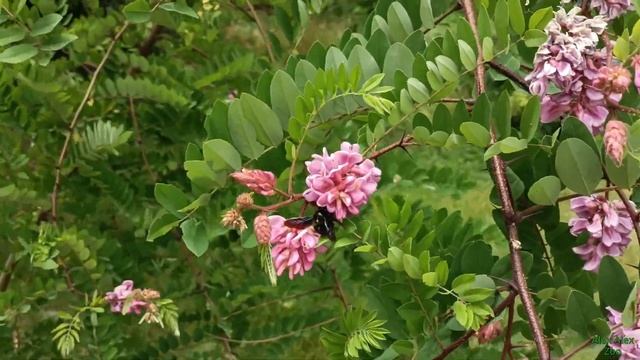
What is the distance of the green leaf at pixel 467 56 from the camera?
0.66 m

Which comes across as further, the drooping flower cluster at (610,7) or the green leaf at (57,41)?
the green leaf at (57,41)

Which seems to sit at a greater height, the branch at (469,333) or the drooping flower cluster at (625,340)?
the drooping flower cluster at (625,340)

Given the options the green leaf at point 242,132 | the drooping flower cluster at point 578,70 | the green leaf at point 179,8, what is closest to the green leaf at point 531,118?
the drooping flower cluster at point 578,70

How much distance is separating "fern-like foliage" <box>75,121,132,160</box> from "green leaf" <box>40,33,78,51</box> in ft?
0.55

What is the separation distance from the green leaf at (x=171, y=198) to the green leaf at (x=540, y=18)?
342mm

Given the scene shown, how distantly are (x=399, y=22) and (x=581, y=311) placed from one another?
1.08ft

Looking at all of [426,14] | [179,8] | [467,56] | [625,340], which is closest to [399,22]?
[426,14]

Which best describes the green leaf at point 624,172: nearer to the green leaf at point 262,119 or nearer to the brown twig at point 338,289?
the green leaf at point 262,119

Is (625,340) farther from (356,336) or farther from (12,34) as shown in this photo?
(12,34)

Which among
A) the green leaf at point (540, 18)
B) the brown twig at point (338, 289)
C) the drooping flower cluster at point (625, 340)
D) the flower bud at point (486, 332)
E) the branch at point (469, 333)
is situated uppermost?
the green leaf at point (540, 18)

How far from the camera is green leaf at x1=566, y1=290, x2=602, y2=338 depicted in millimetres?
622

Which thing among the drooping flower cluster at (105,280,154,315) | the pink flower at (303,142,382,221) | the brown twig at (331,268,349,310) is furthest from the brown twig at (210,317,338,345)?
the pink flower at (303,142,382,221)

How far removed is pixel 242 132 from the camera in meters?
0.66

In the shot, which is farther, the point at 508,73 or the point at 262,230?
the point at 508,73
